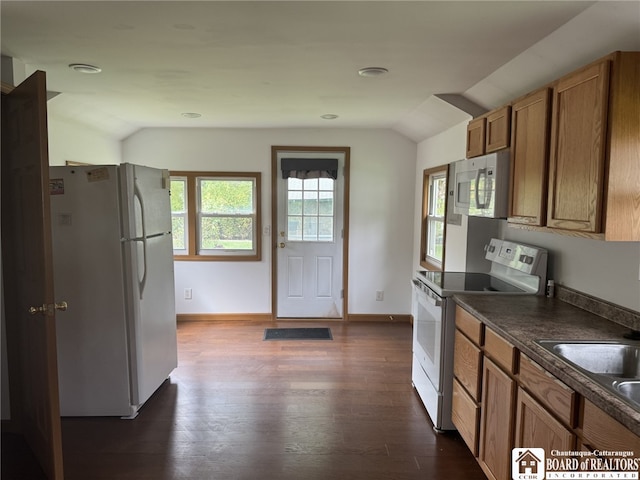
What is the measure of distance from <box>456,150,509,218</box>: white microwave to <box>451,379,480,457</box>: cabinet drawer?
107cm

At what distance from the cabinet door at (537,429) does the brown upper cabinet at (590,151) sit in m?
0.74

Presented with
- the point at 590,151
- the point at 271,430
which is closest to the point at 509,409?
the point at 590,151

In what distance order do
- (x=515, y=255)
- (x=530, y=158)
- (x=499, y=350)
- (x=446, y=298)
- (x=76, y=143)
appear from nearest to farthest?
(x=499, y=350) → (x=530, y=158) → (x=446, y=298) → (x=515, y=255) → (x=76, y=143)

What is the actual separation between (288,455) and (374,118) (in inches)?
125

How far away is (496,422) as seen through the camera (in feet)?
6.34

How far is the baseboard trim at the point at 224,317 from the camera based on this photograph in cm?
500

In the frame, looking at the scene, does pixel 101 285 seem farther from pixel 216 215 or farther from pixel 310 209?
pixel 310 209

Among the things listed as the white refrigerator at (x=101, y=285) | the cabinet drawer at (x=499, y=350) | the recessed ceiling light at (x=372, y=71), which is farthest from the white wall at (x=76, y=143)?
the cabinet drawer at (x=499, y=350)

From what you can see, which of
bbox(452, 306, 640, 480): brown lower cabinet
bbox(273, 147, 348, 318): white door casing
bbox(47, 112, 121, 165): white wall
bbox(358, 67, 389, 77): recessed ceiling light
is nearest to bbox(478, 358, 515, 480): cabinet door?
bbox(452, 306, 640, 480): brown lower cabinet

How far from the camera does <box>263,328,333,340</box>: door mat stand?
14.4ft

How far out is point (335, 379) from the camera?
336 cm

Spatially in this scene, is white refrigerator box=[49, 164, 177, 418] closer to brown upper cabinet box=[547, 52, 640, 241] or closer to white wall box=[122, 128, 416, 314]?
white wall box=[122, 128, 416, 314]

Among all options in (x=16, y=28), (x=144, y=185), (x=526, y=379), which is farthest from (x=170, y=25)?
(x=526, y=379)

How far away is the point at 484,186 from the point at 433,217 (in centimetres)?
184
